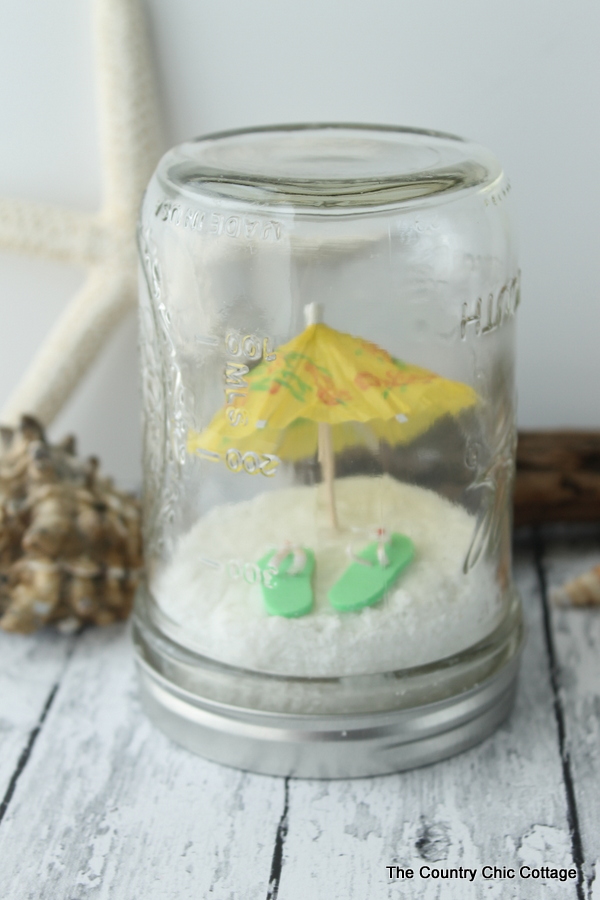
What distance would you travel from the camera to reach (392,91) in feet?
3.09

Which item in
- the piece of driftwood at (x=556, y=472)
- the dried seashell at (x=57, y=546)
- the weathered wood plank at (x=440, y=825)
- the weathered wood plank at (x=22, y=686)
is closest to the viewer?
the weathered wood plank at (x=440, y=825)

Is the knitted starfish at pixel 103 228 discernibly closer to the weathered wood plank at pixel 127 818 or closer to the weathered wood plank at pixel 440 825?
the weathered wood plank at pixel 127 818

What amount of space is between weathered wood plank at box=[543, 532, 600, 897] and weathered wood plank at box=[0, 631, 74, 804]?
1.36ft

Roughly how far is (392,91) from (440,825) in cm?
67

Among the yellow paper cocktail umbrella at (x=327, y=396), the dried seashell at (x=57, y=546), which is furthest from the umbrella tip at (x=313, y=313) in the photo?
the dried seashell at (x=57, y=546)

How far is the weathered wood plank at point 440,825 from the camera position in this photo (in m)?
0.62

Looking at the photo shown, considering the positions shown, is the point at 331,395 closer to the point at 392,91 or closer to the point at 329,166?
the point at 329,166

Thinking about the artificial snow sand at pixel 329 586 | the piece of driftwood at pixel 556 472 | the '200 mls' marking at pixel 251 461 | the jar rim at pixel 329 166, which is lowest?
the piece of driftwood at pixel 556 472

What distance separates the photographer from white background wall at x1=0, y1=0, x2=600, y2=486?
0.92 metres

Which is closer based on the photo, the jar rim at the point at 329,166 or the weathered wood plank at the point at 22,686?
the jar rim at the point at 329,166

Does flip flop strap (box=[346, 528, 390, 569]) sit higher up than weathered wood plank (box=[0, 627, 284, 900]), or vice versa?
flip flop strap (box=[346, 528, 390, 569])

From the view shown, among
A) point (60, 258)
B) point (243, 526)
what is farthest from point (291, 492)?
point (60, 258)

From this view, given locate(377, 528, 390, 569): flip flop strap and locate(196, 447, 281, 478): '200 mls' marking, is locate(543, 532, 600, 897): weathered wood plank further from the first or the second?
locate(196, 447, 281, 478): '200 mls' marking

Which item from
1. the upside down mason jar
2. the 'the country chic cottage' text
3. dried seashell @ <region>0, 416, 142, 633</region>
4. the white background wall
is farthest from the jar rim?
the 'the country chic cottage' text
